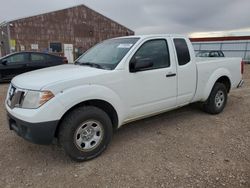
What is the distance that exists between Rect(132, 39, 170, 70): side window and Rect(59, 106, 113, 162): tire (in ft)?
3.97


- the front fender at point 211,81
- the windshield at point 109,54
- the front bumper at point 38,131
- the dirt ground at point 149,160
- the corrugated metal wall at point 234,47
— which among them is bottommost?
the dirt ground at point 149,160

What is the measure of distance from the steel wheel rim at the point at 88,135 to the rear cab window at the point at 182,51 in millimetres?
1989

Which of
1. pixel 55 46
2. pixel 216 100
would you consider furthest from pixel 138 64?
pixel 55 46

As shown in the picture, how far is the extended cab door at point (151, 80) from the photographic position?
333 centimetres

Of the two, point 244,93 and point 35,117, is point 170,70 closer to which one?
point 35,117

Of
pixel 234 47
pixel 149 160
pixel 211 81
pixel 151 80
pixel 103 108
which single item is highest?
pixel 234 47

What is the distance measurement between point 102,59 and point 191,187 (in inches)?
92.7

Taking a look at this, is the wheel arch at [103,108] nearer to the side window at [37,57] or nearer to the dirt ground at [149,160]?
the dirt ground at [149,160]

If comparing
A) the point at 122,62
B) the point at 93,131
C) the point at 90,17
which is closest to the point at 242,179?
the point at 93,131

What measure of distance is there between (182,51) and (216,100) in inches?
63.0

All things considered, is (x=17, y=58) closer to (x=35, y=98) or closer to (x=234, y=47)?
(x=35, y=98)

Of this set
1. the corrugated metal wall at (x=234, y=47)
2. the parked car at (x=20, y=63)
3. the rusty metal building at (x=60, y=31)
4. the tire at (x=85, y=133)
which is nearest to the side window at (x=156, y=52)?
the tire at (x=85, y=133)

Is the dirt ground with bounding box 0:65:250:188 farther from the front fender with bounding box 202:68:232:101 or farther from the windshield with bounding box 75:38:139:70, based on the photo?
the windshield with bounding box 75:38:139:70

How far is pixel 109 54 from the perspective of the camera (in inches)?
145
